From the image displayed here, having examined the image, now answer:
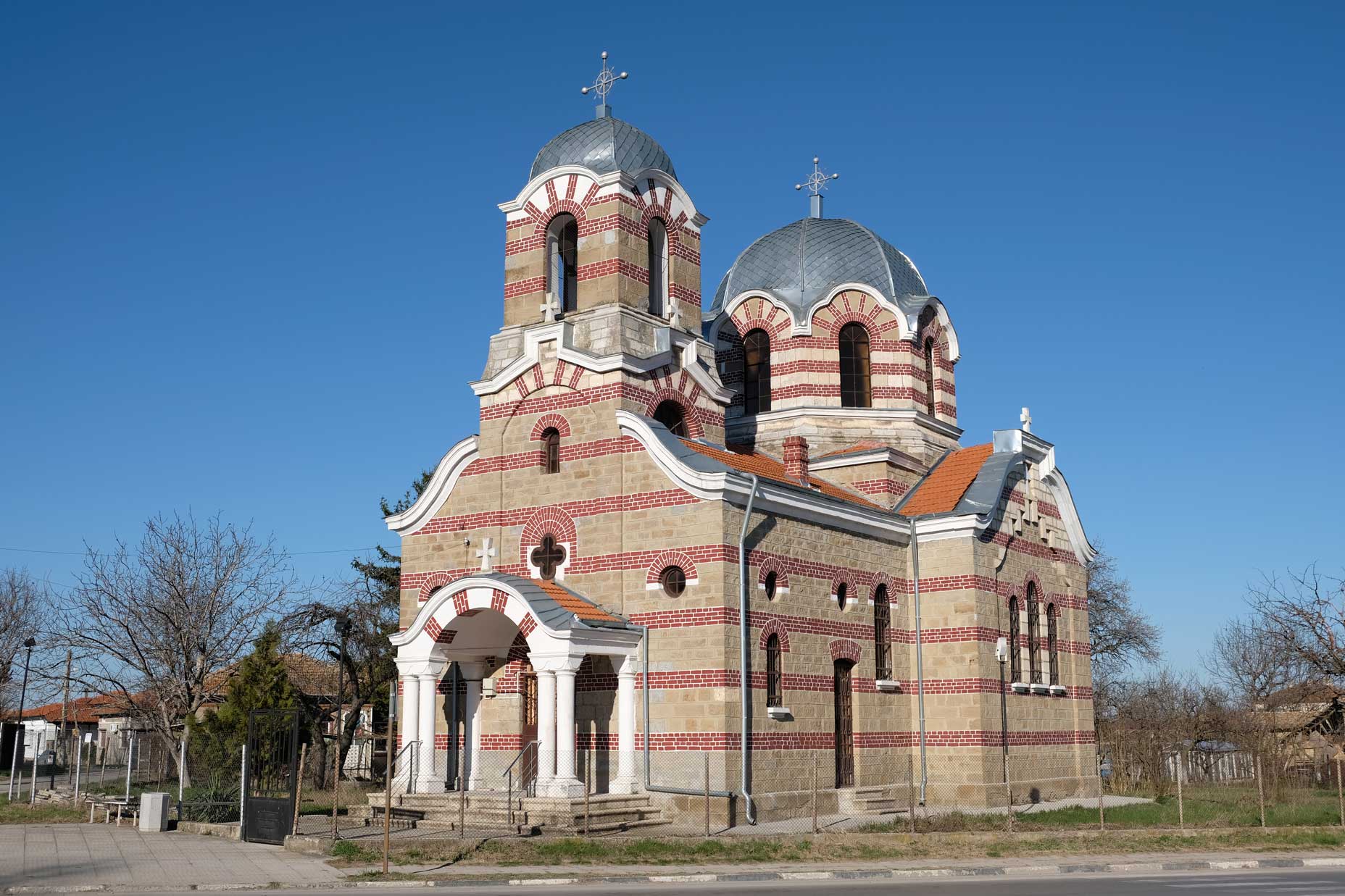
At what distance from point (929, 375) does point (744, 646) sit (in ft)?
41.1

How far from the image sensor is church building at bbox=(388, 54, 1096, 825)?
21.8m

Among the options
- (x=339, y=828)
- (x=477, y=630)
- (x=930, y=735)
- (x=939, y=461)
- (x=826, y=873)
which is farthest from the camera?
(x=939, y=461)

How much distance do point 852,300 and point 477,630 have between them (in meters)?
13.0

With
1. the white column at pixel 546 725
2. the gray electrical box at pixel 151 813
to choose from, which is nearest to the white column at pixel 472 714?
the white column at pixel 546 725

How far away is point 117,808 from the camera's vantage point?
940 inches

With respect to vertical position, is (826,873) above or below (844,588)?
below

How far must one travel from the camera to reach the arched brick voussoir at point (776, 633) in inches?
878

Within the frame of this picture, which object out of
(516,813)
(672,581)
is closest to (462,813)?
(516,813)

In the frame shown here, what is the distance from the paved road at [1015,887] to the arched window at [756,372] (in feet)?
55.0

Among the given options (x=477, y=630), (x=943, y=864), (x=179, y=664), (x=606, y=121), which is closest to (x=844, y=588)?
(x=477, y=630)

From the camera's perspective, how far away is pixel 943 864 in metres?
16.5

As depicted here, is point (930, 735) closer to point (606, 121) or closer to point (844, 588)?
point (844, 588)

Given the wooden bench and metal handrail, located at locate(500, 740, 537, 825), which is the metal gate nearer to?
metal handrail, located at locate(500, 740, 537, 825)

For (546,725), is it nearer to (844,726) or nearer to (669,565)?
(669,565)
